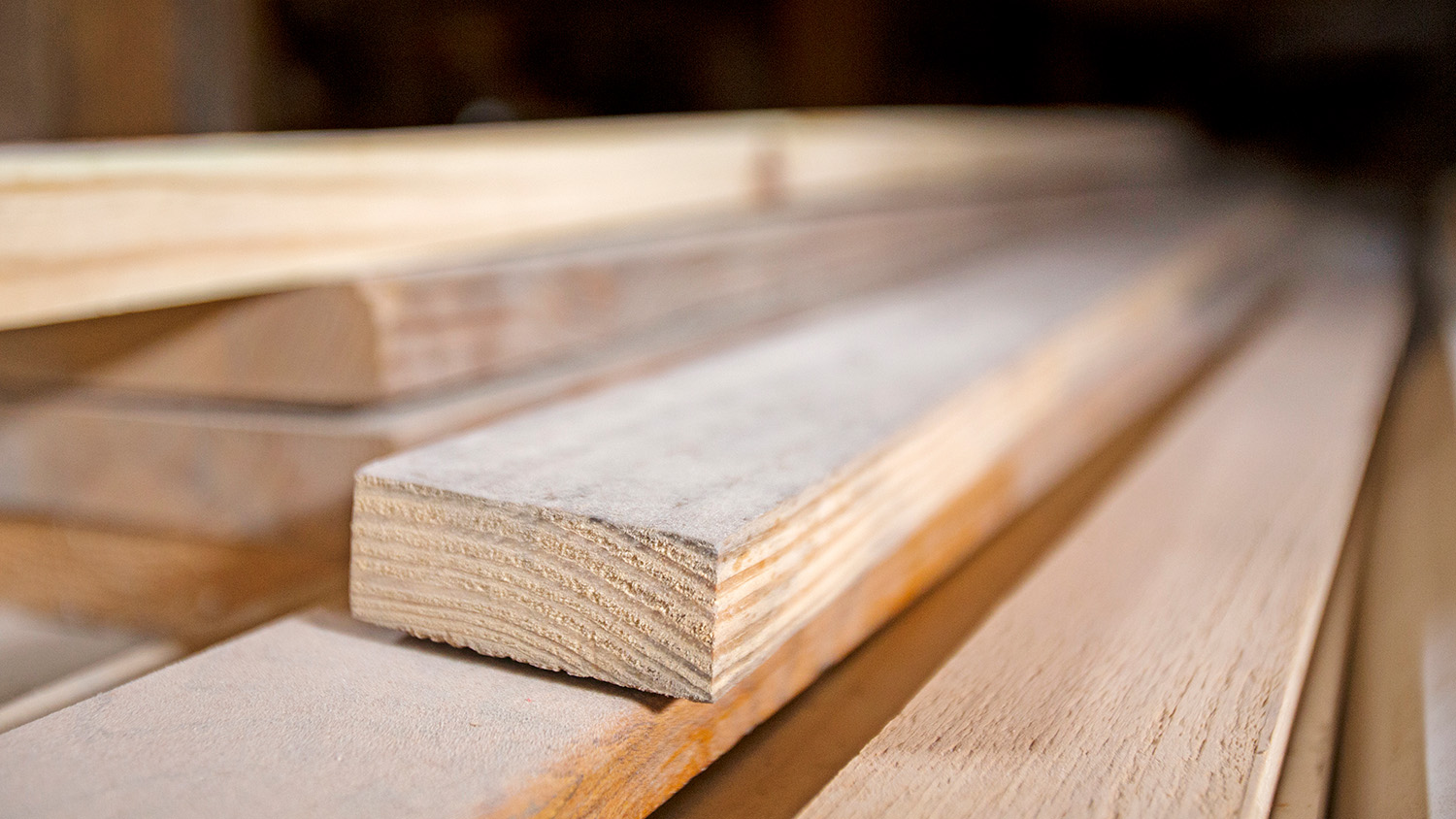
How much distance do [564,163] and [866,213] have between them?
2.36 feet

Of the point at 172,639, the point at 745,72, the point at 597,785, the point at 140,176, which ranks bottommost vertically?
the point at 172,639

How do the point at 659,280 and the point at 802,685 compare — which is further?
the point at 659,280

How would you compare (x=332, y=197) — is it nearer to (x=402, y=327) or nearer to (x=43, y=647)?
(x=402, y=327)

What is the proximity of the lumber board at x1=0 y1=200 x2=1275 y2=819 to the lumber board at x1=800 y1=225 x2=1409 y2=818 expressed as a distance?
0.12m

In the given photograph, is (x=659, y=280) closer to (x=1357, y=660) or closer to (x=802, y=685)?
(x=802, y=685)

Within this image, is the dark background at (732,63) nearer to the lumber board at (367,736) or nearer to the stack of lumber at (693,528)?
the stack of lumber at (693,528)

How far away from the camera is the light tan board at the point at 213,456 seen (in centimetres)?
103

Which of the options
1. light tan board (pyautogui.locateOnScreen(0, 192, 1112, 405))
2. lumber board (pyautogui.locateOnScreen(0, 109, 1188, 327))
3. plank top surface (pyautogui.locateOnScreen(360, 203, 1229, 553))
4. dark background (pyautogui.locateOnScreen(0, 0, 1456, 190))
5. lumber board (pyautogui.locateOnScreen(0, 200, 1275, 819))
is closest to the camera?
lumber board (pyautogui.locateOnScreen(0, 200, 1275, 819))

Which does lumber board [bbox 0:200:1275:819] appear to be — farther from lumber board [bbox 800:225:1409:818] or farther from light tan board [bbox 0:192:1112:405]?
light tan board [bbox 0:192:1112:405]

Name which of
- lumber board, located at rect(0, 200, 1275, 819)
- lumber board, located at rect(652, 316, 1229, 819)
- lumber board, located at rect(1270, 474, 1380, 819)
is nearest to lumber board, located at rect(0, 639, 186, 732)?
lumber board, located at rect(0, 200, 1275, 819)

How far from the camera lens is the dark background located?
1548mm

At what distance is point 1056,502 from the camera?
1354 millimetres

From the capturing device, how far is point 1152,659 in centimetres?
76

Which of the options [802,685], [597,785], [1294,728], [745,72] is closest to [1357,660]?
[1294,728]
